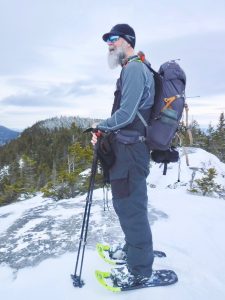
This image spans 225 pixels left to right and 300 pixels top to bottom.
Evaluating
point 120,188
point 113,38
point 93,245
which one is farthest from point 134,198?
point 113,38

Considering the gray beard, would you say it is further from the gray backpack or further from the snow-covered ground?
the snow-covered ground

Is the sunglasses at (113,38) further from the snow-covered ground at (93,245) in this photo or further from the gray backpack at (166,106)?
the snow-covered ground at (93,245)

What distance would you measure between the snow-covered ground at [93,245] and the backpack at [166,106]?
173 centimetres

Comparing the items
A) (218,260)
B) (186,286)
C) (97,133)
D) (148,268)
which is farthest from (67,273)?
(218,260)

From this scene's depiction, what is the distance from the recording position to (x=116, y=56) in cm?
374

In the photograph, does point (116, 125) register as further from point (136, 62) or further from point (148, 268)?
point (148, 268)

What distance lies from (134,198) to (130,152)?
0.51m

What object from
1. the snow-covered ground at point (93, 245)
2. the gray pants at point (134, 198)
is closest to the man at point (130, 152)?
the gray pants at point (134, 198)

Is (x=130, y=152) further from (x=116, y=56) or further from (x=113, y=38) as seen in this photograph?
(x=113, y=38)

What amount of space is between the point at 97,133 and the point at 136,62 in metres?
0.90

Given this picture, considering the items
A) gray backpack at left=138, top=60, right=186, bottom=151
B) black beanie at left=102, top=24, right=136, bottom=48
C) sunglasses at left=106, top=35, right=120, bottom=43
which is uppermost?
black beanie at left=102, top=24, right=136, bottom=48

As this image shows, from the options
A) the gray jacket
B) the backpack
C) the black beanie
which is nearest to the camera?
the gray jacket

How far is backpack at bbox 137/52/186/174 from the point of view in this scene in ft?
11.6

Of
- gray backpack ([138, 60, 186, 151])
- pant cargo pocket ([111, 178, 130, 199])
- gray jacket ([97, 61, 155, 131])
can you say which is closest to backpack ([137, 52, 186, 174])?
gray backpack ([138, 60, 186, 151])
